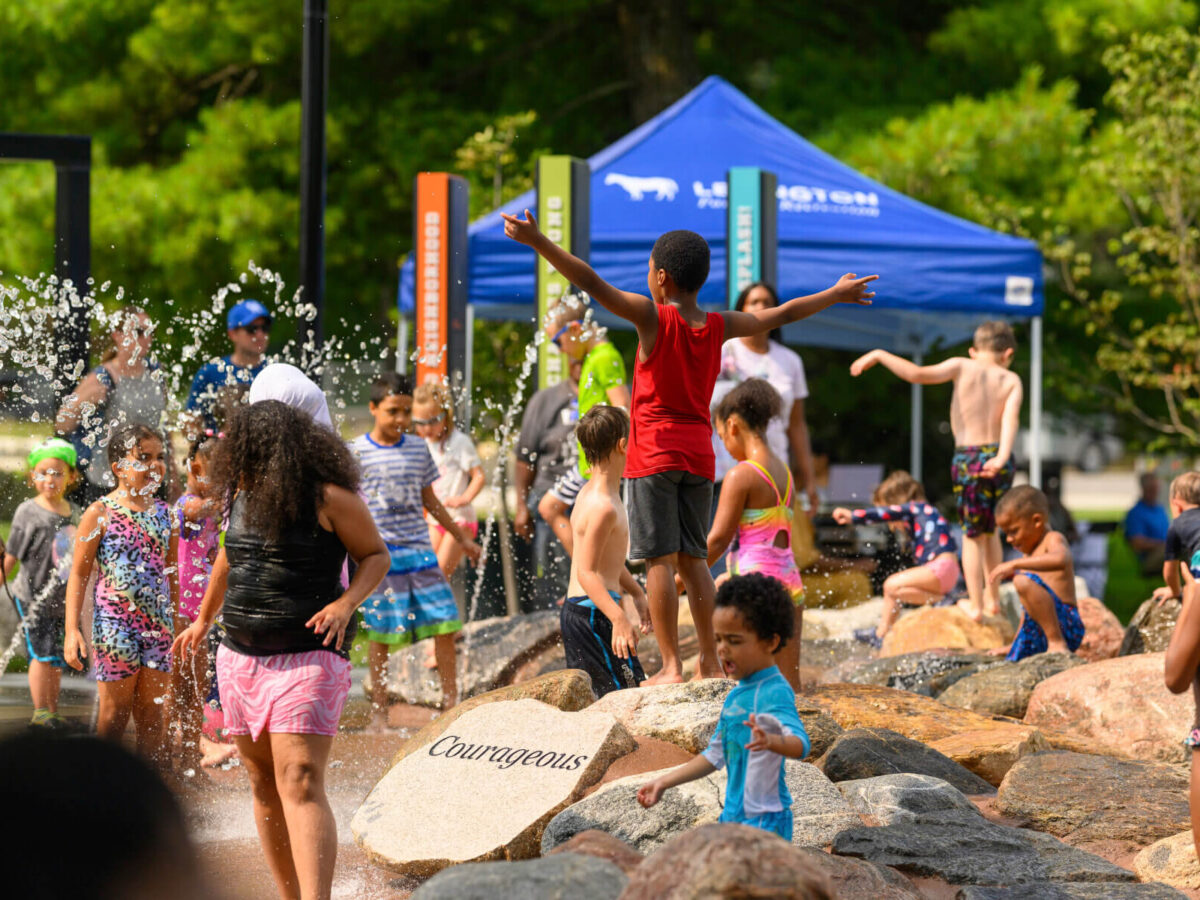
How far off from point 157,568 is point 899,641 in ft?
14.1

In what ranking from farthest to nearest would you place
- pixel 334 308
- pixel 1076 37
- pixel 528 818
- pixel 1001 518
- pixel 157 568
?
pixel 334 308 < pixel 1076 37 < pixel 1001 518 < pixel 157 568 < pixel 528 818

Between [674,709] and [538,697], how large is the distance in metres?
0.50

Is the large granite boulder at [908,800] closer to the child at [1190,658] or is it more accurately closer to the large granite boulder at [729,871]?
the child at [1190,658]

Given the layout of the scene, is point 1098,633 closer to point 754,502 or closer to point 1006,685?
point 1006,685

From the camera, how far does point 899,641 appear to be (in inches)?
312

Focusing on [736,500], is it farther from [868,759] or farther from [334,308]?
[334,308]

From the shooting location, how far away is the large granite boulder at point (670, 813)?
4.00 m

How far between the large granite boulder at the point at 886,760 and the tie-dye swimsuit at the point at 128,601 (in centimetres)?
265

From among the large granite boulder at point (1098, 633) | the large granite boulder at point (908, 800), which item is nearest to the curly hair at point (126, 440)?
the large granite boulder at point (908, 800)

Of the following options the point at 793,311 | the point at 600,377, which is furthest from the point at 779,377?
the point at 793,311

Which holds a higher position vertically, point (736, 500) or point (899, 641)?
point (736, 500)

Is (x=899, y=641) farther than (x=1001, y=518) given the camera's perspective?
Yes

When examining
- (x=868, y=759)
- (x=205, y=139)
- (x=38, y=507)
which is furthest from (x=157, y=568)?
(x=205, y=139)

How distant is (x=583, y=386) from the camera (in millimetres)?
6859
